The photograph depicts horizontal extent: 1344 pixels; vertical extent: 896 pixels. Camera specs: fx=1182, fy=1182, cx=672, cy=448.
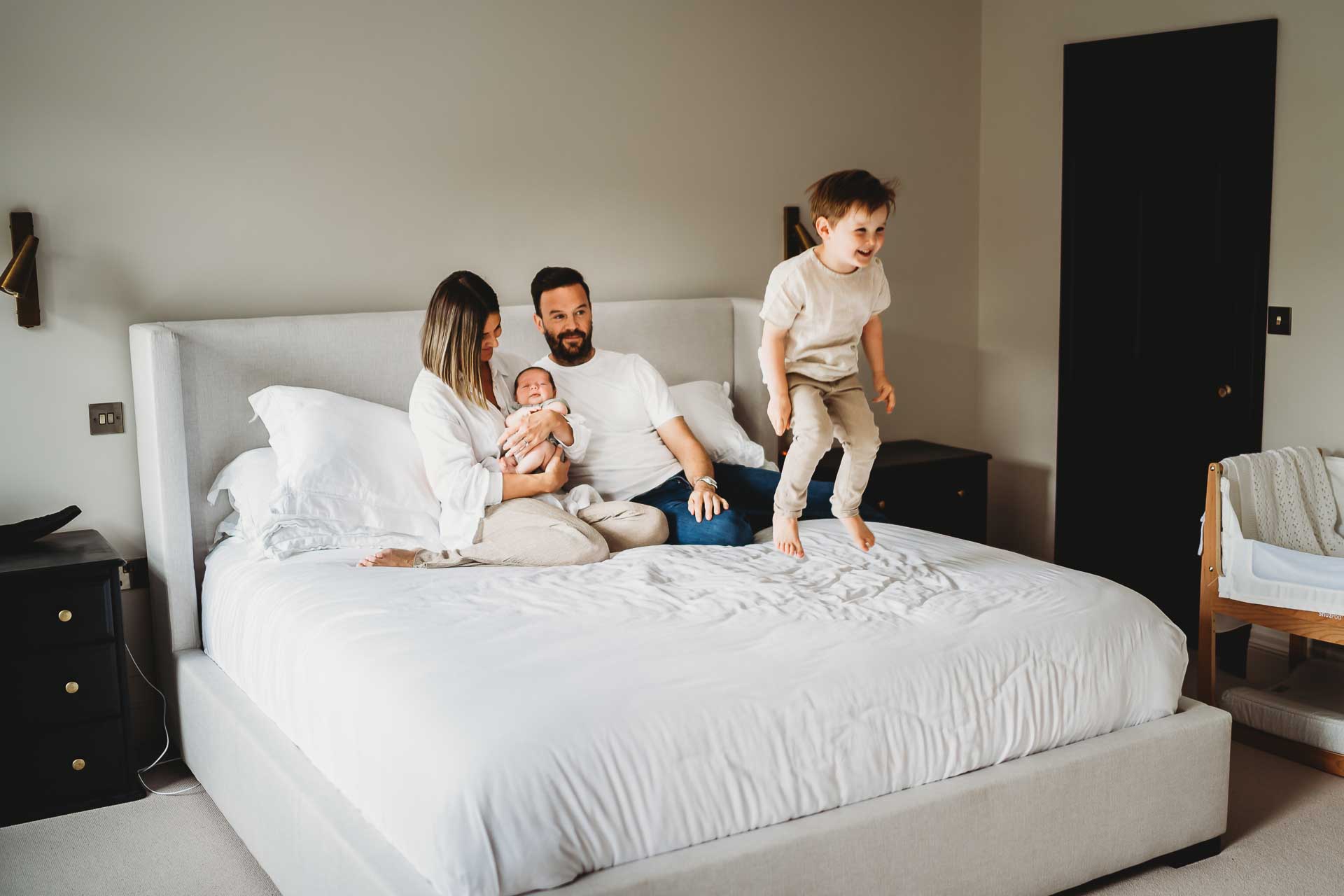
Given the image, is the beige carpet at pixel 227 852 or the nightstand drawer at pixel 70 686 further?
the nightstand drawer at pixel 70 686

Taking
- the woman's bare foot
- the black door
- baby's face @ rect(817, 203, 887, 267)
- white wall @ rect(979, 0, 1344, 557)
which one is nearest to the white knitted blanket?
white wall @ rect(979, 0, 1344, 557)

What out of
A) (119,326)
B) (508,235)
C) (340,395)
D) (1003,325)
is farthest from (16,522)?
(1003,325)

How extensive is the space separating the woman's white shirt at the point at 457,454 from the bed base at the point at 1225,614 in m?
1.77

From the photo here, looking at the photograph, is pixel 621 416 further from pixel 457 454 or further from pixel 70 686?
pixel 70 686

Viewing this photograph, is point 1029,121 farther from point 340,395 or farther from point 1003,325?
point 340,395

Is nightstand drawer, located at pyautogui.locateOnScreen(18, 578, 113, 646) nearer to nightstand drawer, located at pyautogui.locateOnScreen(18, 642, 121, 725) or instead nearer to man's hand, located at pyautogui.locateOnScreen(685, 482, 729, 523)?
nightstand drawer, located at pyautogui.locateOnScreen(18, 642, 121, 725)

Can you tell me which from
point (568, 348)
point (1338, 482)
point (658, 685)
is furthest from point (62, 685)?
point (1338, 482)

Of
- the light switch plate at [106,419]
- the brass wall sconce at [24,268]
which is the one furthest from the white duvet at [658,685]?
the brass wall sconce at [24,268]

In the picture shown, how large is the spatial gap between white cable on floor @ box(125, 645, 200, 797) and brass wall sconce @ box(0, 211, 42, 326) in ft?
3.04

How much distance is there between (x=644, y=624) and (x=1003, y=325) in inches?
118

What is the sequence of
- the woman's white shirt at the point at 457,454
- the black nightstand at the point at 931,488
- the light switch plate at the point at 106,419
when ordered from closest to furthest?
the woman's white shirt at the point at 457,454 → the light switch plate at the point at 106,419 → the black nightstand at the point at 931,488

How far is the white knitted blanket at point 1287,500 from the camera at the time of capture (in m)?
3.30

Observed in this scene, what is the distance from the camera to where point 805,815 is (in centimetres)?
207

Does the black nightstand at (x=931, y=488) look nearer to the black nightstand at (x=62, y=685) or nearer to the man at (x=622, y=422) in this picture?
the man at (x=622, y=422)
